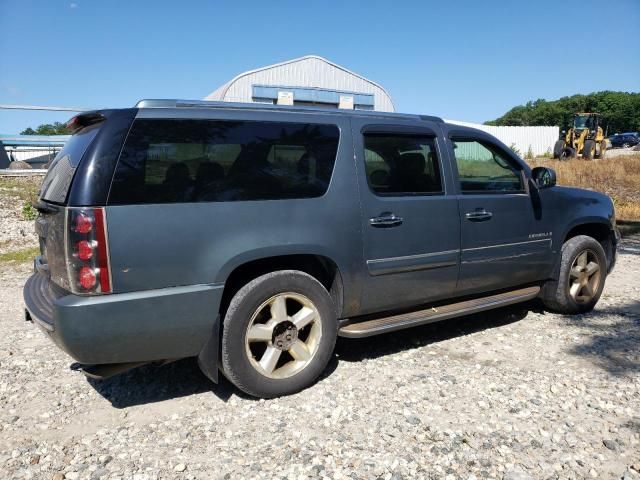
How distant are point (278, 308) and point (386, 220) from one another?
3.41 feet

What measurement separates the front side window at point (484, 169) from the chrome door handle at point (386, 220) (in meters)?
0.81

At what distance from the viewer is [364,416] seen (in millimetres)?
3283

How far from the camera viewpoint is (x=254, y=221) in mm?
3322

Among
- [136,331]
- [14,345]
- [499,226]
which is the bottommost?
[14,345]

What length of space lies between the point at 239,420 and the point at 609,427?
7.26 ft

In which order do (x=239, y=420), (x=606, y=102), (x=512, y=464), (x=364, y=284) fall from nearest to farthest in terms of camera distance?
(x=512, y=464)
(x=239, y=420)
(x=364, y=284)
(x=606, y=102)

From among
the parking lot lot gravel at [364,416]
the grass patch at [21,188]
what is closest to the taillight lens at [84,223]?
the parking lot lot gravel at [364,416]

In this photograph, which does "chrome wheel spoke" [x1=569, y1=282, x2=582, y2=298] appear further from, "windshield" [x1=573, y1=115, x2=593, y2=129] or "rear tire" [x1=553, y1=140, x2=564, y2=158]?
"windshield" [x1=573, y1=115, x2=593, y2=129]

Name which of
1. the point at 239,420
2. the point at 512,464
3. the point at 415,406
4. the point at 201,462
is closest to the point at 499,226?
the point at 415,406

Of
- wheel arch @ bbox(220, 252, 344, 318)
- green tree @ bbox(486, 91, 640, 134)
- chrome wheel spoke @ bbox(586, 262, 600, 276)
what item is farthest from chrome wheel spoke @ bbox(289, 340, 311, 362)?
green tree @ bbox(486, 91, 640, 134)

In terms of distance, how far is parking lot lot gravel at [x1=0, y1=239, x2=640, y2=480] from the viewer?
2762 mm

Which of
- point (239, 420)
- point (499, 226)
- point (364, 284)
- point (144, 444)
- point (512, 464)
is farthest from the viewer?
point (499, 226)

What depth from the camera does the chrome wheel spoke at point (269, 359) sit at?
11.4 feet

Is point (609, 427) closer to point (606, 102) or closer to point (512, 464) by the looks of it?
point (512, 464)
